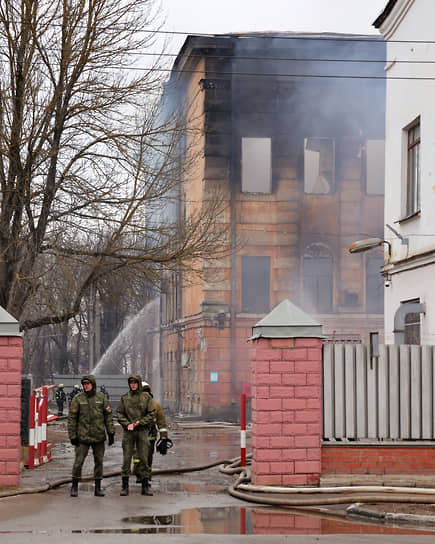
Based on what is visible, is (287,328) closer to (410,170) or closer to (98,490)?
(98,490)

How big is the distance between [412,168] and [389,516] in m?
10.7

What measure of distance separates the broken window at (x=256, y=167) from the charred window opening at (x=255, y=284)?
299 centimetres

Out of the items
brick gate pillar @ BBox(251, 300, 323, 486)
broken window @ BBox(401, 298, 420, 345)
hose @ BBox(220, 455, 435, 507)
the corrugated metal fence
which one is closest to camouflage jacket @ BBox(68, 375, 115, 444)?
hose @ BBox(220, 455, 435, 507)

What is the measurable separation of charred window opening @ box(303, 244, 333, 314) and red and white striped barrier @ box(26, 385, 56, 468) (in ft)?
81.5

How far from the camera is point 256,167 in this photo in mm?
41656

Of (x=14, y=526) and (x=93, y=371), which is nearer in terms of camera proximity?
(x=14, y=526)

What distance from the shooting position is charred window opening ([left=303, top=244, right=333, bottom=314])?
41781mm

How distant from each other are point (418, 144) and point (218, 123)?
21.9 m

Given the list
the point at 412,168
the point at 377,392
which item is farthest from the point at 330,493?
the point at 412,168

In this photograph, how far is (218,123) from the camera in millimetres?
41062

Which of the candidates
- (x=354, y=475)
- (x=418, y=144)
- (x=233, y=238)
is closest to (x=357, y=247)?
(x=418, y=144)

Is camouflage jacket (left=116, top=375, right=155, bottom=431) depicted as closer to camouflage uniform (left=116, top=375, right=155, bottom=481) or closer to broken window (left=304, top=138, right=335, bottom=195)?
camouflage uniform (left=116, top=375, right=155, bottom=481)

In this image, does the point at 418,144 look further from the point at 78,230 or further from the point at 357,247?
the point at 78,230

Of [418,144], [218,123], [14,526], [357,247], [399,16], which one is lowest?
[14,526]
